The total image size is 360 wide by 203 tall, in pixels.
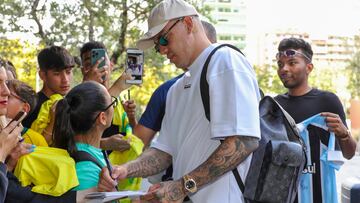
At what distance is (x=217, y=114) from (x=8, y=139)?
94 centimetres

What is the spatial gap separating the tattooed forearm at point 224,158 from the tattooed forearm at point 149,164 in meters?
0.54

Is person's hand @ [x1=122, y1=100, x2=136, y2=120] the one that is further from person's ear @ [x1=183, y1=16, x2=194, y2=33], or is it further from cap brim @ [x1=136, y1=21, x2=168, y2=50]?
person's ear @ [x1=183, y1=16, x2=194, y2=33]

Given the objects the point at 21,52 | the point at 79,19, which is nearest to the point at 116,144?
the point at 79,19

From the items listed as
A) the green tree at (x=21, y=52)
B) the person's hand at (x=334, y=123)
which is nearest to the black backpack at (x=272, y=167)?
the person's hand at (x=334, y=123)

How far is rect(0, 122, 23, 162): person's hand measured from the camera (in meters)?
2.49

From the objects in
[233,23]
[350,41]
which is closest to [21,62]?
[350,41]

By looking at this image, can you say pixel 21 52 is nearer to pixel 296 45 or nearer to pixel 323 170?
pixel 296 45

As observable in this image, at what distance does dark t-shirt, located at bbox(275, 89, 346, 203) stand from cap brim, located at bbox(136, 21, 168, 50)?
156 cm

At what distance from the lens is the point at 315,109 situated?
3.98m

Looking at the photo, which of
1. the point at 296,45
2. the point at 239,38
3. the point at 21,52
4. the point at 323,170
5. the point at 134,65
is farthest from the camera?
the point at 239,38

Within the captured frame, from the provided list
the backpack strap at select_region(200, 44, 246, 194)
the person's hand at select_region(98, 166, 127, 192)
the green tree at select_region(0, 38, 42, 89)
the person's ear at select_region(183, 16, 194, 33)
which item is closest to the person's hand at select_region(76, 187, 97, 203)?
the person's hand at select_region(98, 166, 127, 192)

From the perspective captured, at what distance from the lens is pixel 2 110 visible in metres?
2.75

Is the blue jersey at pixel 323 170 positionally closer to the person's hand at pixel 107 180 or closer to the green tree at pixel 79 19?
the person's hand at pixel 107 180

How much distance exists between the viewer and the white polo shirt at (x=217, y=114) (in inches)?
89.6
